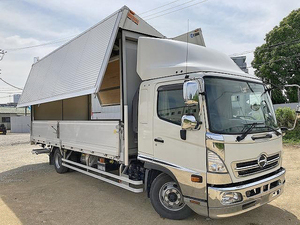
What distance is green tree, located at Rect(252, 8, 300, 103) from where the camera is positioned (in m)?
19.5

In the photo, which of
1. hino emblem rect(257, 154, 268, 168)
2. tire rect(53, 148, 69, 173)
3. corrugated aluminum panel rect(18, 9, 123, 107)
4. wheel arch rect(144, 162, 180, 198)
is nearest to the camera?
hino emblem rect(257, 154, 268, 168)

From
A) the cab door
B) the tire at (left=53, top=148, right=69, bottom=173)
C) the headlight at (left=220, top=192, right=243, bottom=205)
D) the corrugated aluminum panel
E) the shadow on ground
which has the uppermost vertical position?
the corrugated aluminum panel

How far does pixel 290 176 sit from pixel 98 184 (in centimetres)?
507

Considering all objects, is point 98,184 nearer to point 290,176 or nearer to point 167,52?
point 167,52

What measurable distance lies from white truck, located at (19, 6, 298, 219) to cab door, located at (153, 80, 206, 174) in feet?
0.05

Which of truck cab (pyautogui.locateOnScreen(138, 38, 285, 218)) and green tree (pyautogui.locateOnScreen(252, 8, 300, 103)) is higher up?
green tree (pyautogui.locateOnScreen(252, 8, 300, 103))

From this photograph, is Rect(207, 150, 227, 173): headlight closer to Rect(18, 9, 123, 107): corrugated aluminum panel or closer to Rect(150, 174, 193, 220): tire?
Rect(150, 174, 193, 220): tire

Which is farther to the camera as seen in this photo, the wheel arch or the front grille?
the wheel arch

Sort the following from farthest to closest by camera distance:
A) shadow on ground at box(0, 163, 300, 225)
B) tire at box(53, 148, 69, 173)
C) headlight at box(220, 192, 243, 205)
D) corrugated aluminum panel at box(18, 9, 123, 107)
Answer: tire at box(53, 148, 69, 173) < corrugated aluminum panel at box(18, 9, 123, 107) < shadow on ground at box(0, 163, 300, 225) < headlight at box(220, 192, 243, 205)

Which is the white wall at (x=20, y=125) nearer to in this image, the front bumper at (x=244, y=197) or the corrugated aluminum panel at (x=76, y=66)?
the corrugated aluminum panel at (x=76, y=66)

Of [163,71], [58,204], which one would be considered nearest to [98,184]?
[58,204]

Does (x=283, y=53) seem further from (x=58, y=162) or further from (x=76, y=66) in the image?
(x=58, y=162)

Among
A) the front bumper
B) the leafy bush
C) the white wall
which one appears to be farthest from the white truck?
the white wall

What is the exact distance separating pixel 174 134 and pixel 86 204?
8.28ft
